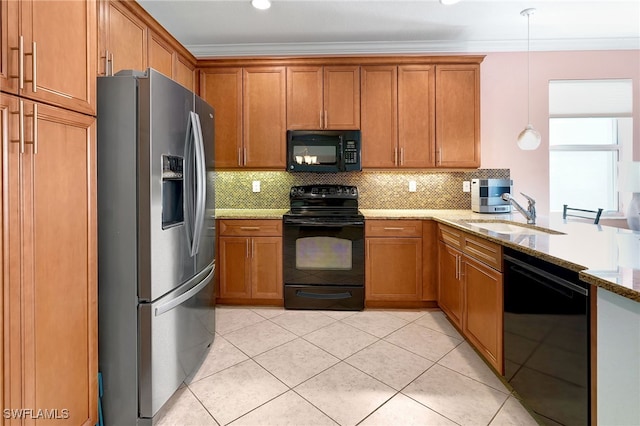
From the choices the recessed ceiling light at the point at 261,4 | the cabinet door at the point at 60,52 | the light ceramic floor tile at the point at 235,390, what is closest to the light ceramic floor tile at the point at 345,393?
the light ceramic floor tile at the point at 235,390

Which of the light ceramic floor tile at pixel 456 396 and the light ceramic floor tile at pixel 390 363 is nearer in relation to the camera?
the light ceramic floor tile at pixel 456 396

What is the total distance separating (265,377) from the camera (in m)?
1.96

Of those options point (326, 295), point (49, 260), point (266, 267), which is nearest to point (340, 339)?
point (326, 295)

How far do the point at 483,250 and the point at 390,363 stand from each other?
979 mm

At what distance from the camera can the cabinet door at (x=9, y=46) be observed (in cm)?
102

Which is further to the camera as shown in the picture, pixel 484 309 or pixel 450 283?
pixel 450 283

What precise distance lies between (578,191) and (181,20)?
4.58 m

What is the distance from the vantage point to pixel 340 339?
247 cm

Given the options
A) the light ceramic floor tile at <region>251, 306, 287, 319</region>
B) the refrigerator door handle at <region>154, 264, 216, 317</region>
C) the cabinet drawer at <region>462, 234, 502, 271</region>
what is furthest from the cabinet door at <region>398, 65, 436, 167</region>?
the refrigerator door handle at <region>154, 264, 216, 317</region>

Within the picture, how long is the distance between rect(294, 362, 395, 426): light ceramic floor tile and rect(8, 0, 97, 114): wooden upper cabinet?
1.85 metres

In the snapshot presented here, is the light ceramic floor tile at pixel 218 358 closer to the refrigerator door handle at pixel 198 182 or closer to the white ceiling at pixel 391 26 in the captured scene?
the refrigerator door handle at pixel 198 182

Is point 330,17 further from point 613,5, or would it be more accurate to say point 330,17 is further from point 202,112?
point 613,5

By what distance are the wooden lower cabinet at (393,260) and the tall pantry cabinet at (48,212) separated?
224 centimetres

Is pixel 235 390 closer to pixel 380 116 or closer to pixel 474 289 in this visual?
pixel 474 289
